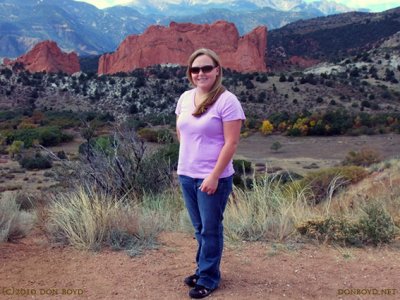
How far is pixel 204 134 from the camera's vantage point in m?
3.44

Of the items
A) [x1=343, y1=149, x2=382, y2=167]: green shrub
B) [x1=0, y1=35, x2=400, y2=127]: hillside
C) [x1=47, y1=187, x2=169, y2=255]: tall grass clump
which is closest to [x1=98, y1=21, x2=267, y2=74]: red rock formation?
[x1=0, y1=35, x2=400, y2=127]: hillside

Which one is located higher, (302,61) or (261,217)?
(302,61)

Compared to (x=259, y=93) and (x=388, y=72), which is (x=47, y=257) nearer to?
(x=259, y=93)

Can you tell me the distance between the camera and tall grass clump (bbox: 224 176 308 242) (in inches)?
199

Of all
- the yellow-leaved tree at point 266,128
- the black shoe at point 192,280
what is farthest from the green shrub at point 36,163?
the black shoe at point 192,280

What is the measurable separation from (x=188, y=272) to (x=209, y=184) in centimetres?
107

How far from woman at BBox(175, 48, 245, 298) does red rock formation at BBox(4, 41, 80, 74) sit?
6735cm

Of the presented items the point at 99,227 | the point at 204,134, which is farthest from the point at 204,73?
the point at 99,227

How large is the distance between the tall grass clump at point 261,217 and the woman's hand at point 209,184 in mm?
1653

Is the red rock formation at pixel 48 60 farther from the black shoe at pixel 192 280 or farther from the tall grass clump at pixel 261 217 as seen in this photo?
the black shoe at pixel 192 280

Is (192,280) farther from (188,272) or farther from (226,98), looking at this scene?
(226,98)

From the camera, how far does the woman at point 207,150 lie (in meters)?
3.39

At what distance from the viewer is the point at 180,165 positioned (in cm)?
366

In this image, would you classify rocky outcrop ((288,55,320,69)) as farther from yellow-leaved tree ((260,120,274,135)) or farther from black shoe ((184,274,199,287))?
black shoe ((184,274,199,287))
